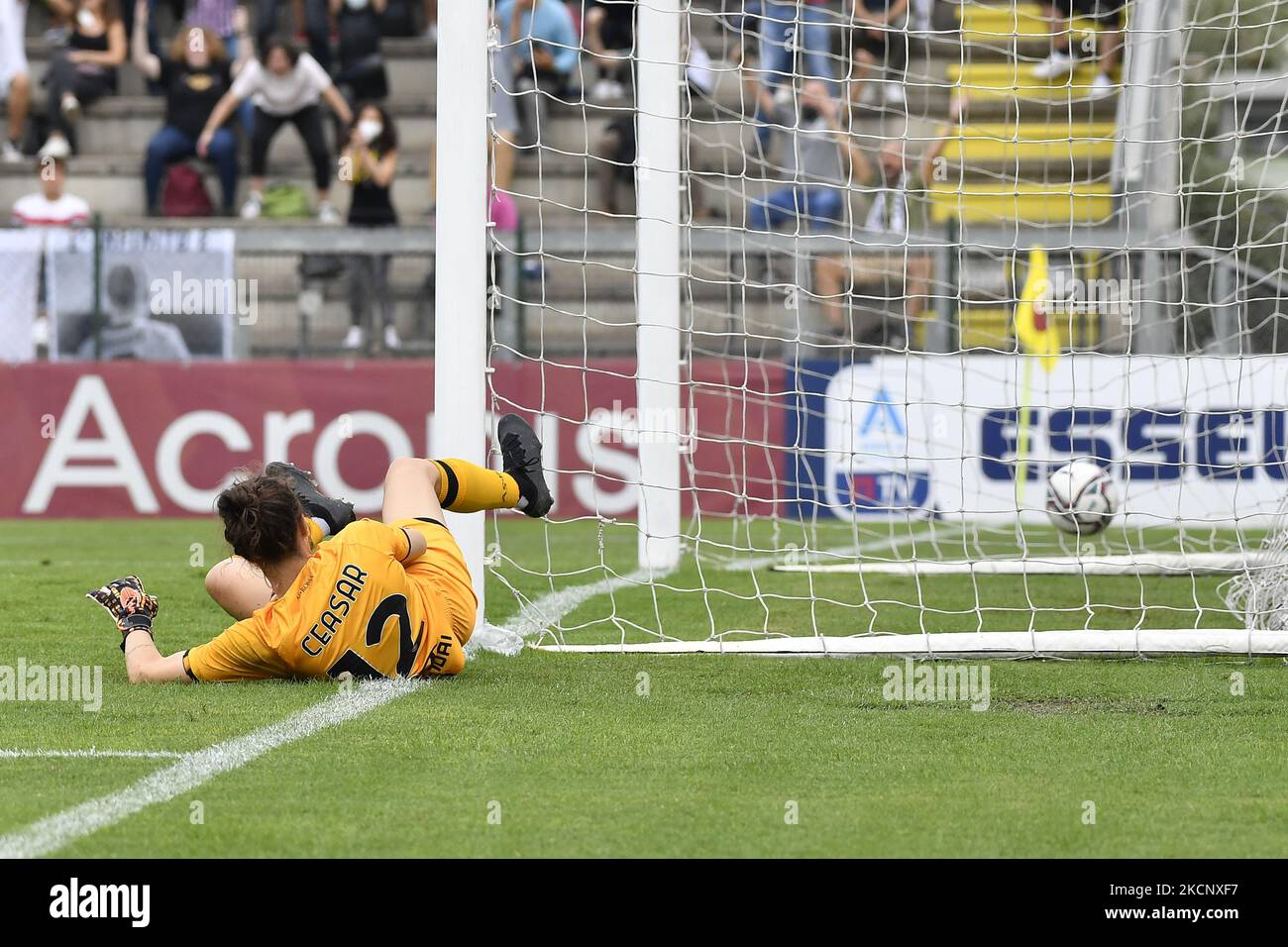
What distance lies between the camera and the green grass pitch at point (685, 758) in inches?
142

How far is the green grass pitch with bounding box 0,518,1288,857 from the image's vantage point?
11.9 feet

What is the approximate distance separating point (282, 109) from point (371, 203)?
5.19 ft

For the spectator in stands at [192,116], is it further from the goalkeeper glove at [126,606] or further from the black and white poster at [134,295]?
the goalkeeper glove at [126,606]

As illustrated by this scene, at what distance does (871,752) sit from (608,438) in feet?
27.9

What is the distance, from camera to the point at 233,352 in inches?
515

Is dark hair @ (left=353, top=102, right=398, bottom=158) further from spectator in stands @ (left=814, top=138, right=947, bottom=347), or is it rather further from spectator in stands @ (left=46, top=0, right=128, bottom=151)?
spectator in stands @ (left=814, top=138, right=947, bottom=347)

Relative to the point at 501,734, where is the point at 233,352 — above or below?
above

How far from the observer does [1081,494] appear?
30.1ft

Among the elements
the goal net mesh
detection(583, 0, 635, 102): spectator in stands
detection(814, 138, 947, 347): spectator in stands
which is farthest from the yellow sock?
detection(583, 0, 635, 102): spectator in stands

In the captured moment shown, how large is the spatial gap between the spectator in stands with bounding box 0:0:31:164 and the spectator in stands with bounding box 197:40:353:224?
2.16 metres

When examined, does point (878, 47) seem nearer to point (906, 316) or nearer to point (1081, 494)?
point (906, 316)

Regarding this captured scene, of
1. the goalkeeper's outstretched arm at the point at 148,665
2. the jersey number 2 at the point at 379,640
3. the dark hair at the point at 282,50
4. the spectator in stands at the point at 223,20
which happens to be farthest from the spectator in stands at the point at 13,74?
the jersey number 2 at the point at 379,640
